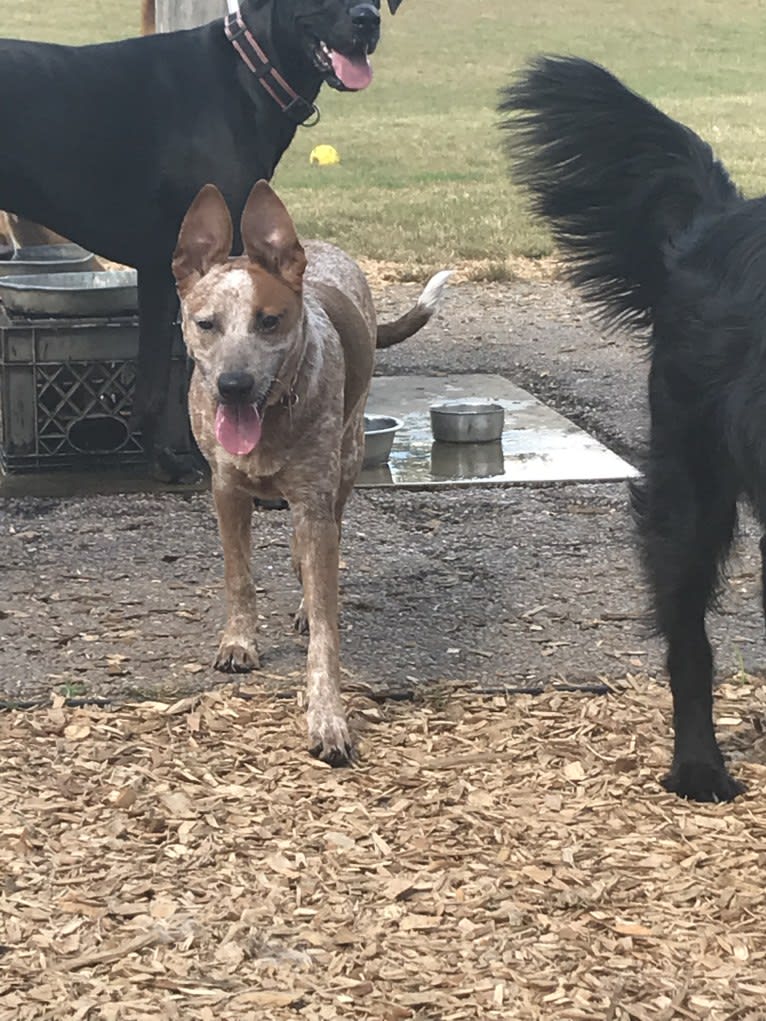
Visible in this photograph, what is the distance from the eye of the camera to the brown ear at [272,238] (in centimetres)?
416

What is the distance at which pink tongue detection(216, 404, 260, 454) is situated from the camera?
163 inches

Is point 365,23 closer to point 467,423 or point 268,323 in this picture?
point 467,423

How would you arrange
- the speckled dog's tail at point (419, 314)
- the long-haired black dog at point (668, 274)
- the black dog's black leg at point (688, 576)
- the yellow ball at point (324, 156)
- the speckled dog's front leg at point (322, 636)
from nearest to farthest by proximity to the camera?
the long-haired black dog at point (668, 274) < the black dog's black leg at point (688, 576) < the speckled dog's front leg at point (322, 636) < the speckled dog's tail at point (419, 314) < the yellow ball at point (324, 156)

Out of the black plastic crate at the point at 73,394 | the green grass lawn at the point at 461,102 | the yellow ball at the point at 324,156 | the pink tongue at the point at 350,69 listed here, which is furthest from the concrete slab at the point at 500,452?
the yellow ball at the point at 324,156

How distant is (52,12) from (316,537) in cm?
2603

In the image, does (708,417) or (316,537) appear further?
(316,537)

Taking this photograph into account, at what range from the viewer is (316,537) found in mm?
4320

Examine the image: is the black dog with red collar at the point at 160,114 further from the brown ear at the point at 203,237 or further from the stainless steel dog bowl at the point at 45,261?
the brown ear at the point at 203,237

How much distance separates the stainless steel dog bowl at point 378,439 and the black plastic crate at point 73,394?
0.73 meters

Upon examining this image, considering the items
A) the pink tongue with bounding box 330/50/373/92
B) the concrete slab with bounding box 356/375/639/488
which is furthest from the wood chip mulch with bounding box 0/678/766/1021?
the pink tongue with bounding box 330/50/373/92

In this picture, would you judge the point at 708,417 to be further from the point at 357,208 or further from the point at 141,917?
the point at 357,208

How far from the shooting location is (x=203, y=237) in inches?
165

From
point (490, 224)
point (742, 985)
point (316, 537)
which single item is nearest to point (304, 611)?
point (316, 537)

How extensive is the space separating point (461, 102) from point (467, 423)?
17773mm
